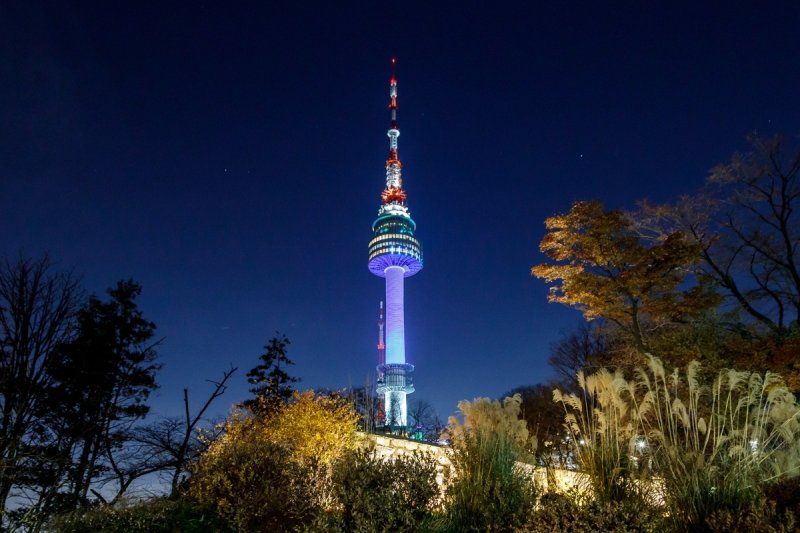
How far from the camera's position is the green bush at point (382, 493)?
214 inches

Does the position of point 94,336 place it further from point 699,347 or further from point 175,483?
point 699,347

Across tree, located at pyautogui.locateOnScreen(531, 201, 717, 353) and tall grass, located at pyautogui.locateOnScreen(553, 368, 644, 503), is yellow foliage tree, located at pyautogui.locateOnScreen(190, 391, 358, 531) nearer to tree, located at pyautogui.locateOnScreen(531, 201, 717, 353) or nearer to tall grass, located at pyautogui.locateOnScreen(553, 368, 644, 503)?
tall grass, located at pyautogui.locateOnScreen(553, 368, 644, 503)

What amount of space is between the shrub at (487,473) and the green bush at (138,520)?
3368mm

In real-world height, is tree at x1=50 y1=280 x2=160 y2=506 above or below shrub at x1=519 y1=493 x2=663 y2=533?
above

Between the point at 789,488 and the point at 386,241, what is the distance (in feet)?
261

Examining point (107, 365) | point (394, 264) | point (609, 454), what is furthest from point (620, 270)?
point (394, 264)

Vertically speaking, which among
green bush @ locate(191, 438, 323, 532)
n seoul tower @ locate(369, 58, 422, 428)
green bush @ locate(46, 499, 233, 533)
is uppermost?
n seoul tower @ locate(369, 58, 422, 428)

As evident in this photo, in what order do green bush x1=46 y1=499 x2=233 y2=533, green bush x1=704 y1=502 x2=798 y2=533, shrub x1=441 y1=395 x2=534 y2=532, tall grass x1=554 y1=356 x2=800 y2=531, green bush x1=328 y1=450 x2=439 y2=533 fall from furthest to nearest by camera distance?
1. green bush x1=46 y1=499 x2=233 y2=533
2. shrub x1=441 y1=395 x2=534 y2=532
3. green bush x1=328 y1=450 x2=439 y2=533
4. tall grass x1=554 y1=356 x2=800 y2=531
5. green bush x1=704 y1=502 x2=798 y2=533

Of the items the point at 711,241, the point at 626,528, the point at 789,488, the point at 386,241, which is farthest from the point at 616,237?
the point at 386,241

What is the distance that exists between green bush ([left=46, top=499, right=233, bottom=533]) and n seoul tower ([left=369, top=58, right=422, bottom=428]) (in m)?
67.8

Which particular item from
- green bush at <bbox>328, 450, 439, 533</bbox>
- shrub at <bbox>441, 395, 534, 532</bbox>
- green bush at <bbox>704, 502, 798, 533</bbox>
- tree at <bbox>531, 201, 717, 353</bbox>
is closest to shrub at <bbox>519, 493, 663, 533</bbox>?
green bush at <bbox>704, 502, 798, 533</bbox>

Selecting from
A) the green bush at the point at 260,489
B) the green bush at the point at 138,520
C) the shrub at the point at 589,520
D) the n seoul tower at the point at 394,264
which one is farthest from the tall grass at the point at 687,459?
the n seoul tower at the point at 394,264

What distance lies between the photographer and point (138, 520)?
6.65m

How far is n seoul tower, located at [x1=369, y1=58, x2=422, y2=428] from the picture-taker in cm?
7794
